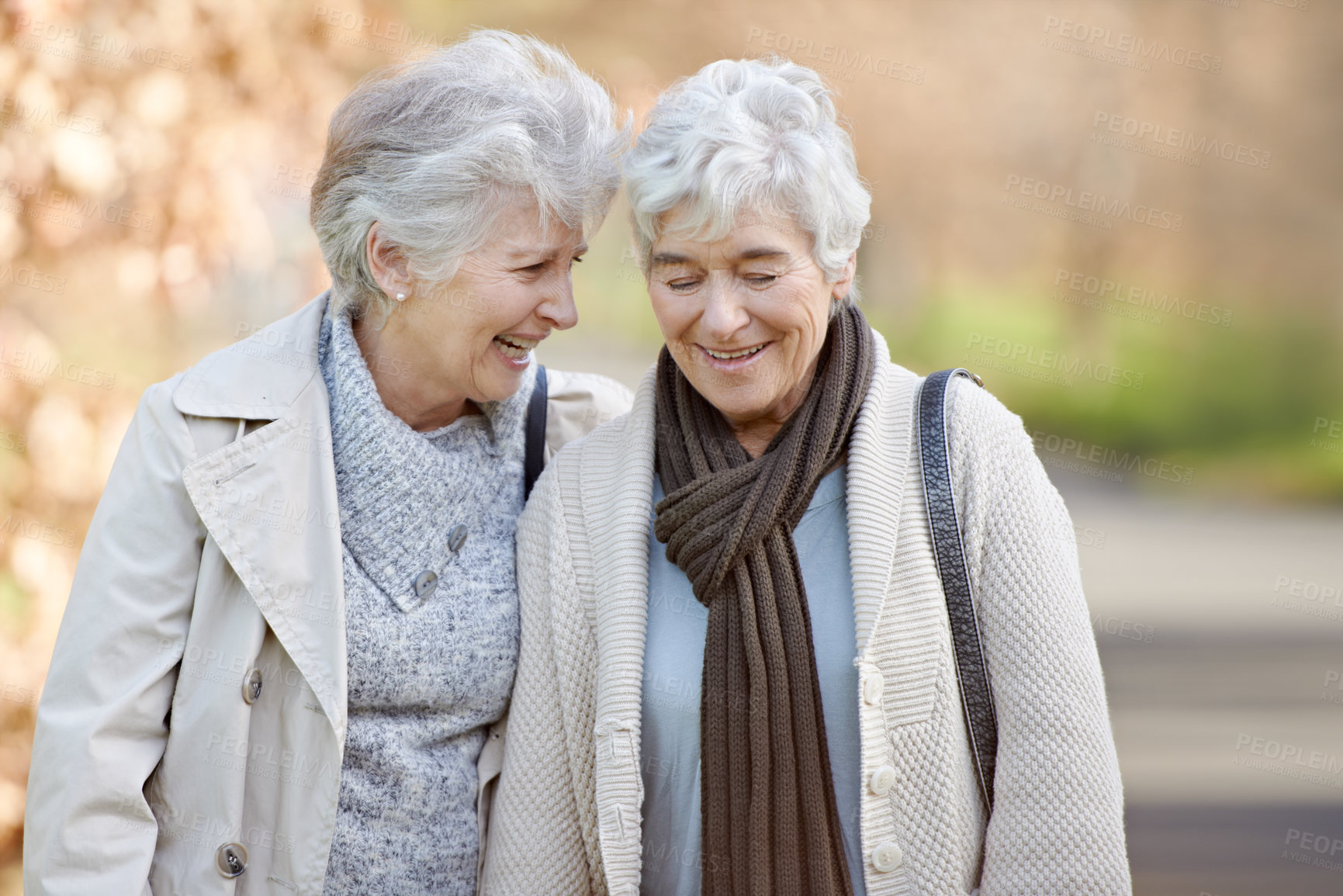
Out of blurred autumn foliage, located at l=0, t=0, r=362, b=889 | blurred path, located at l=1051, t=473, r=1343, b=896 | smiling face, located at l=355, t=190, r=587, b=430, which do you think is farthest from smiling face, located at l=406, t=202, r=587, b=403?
blurred path, located at l=1051, t=473, r=1343, b=896

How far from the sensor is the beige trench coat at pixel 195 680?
1.89 m

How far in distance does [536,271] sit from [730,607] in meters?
0.77

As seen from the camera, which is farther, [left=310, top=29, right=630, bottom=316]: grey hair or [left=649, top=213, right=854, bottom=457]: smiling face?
[left=310, top=29, right=630, bottom=316]: grey hair

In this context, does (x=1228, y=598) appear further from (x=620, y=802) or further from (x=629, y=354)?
(x=620, y=802)

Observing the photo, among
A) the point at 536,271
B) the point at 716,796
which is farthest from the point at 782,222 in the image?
the point at 716,796

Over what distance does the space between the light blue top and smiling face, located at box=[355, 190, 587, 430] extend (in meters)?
0.61

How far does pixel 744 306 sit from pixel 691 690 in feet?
2.25

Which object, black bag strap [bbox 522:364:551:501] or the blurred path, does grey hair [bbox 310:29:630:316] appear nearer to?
black bag strap [bbox 522:364:551:501]

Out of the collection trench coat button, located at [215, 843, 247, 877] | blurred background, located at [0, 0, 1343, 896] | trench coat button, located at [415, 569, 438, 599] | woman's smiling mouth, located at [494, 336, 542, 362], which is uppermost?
blurred background, located at [0, 0, 1343, 896]

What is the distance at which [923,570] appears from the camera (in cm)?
190

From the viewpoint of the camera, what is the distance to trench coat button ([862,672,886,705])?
6.08 feet

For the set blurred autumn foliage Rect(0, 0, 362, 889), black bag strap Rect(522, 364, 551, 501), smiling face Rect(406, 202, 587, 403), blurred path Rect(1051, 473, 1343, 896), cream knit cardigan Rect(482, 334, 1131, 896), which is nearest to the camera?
cream knit cardigan Rect(482, 334, 1131, 896)

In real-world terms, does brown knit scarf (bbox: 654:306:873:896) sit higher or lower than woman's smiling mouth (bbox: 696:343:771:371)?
lower

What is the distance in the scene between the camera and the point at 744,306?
1975 millimetres
